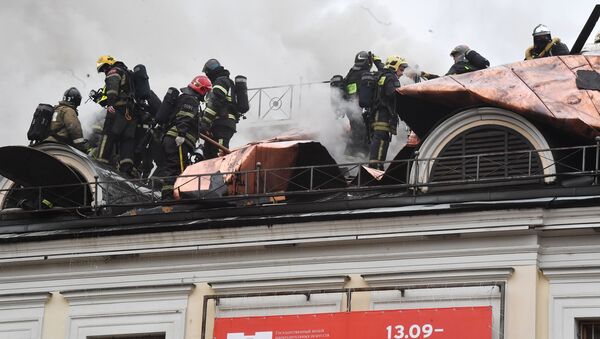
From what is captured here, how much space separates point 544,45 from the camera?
1339 inches

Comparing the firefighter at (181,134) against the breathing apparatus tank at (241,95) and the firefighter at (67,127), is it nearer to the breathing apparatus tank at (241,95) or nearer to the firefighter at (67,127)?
the firefighter at (67,127)

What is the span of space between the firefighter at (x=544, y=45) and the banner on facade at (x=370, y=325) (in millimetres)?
5640

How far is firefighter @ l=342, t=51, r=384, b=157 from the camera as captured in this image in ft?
122

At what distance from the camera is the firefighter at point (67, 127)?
36594 mm

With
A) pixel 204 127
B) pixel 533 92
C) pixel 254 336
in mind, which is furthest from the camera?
pixel 204 127

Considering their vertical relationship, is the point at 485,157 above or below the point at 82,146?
below

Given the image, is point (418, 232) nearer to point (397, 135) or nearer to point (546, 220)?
point (546, 220)

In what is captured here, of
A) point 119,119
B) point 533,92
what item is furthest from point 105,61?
point 533,92

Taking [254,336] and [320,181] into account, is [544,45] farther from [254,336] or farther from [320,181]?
[254,336]

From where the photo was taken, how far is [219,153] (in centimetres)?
3547

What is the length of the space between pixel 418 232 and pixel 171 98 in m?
6.74

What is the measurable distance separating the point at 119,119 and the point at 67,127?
966mm

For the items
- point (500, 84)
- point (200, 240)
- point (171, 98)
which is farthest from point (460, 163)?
point (171, 98)

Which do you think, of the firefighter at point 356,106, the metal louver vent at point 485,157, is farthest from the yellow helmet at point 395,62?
the metal louver vent at point 485,157
